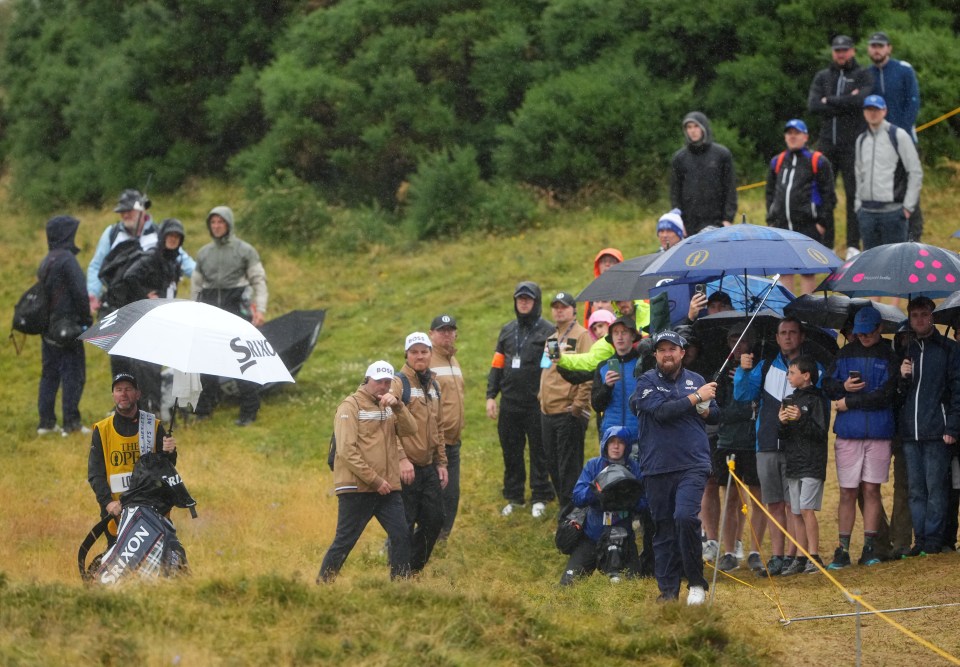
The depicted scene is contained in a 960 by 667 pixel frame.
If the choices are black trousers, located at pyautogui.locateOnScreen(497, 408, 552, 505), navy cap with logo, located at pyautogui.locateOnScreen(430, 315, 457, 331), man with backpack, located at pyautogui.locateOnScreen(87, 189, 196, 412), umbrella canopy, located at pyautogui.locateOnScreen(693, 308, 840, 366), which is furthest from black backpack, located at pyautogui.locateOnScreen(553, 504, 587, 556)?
man with backpack, located at pyautogui.locateOnScreen(87, 189, 196, 412)

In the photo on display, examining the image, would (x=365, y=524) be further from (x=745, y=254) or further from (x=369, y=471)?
(x=745, y=254)

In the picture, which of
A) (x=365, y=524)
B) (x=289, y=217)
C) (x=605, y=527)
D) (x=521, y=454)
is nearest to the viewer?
(x=365, y=524)

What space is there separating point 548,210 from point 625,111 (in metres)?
2.44

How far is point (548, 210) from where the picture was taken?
1004 inches

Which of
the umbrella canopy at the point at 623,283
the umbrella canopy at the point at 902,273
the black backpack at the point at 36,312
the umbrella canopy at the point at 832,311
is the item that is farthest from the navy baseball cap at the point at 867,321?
the black backpack at the point at 36,312

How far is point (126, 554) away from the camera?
9219 mm

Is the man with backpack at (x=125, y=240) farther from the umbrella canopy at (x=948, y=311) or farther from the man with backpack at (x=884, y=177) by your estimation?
the umbrella canopy at (x=948, y=311)

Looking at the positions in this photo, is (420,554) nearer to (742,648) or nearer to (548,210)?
(742,648)

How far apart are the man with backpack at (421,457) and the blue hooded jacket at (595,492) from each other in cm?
120

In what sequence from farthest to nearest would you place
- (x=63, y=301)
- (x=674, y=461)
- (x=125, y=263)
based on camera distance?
(x=63, y=301) → (x=125, y=263) → (x=674, y=461)

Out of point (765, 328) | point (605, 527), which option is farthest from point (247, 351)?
point (765, 328)

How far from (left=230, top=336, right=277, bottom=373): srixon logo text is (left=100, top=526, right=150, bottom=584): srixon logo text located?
139 centimetres

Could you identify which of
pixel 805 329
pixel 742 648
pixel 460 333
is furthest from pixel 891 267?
pixel 460 333

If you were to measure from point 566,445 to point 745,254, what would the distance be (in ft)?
10.8
